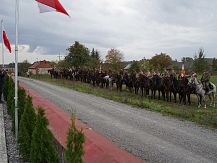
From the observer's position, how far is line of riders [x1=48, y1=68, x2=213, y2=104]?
25.8 meters

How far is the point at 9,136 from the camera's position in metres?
12.6

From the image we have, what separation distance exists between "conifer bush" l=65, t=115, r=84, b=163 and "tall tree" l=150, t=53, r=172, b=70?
89.0m

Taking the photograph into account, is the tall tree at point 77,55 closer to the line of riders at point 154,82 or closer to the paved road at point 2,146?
the line of riders at point 154,82

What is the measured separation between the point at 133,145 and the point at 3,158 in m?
4.13

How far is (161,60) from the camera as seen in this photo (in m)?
95.5


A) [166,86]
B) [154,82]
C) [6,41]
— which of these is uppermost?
[6,41]

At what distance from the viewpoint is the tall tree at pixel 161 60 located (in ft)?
309

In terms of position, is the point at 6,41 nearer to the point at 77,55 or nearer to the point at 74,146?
the point at 74,146

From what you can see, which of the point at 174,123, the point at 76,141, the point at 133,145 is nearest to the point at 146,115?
the point at 174,123

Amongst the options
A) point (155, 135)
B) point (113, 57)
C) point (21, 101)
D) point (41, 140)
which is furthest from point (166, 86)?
point (113, 57)

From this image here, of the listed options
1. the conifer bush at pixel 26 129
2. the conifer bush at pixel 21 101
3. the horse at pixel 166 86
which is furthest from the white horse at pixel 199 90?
the conifer bush at pixel 26 129

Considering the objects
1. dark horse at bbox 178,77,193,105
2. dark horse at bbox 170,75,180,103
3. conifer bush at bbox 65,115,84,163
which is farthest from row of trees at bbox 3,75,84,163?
dark horse at bbox 170,75,180,103

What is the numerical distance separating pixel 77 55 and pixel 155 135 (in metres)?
63.4

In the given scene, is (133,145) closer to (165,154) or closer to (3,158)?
(165,154)
